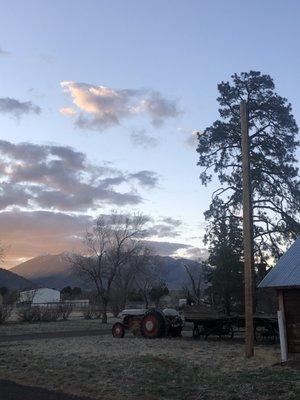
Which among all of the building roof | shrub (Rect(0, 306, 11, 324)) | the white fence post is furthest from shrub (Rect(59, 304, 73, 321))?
the white fence post

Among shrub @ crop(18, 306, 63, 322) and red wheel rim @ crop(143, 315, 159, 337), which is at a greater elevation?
shrub @ crop(18, 306, 63, 322)

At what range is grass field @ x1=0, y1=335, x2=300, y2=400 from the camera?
39.0 feet

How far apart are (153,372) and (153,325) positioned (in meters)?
13.4

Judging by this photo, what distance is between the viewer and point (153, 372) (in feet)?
47.5

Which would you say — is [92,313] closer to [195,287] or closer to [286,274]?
[195,287]

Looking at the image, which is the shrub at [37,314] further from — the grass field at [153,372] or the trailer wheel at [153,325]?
the grass field at [153,372]

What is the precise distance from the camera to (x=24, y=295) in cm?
6300

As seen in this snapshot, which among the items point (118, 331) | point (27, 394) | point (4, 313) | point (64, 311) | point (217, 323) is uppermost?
point (64, 311)

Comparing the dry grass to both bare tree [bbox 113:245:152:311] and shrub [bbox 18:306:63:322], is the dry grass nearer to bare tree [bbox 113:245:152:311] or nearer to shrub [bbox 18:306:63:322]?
shrub [bbox 18:306:63:322]

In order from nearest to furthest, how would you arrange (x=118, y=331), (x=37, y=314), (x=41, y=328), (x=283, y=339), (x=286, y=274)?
(x=283, y=339) < (x=286, y=274) < (x=118, y=331) < (x=41, y=328) < (x=37, y=314)

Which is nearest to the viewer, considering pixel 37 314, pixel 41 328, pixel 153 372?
pixel 153 372

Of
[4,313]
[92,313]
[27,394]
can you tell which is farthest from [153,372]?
[92,313]

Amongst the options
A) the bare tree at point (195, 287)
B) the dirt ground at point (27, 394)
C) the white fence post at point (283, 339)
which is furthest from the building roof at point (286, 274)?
the bare tree at point (195, 287)

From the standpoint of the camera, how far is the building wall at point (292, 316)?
18.3 meters
